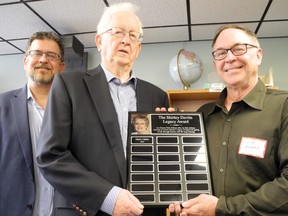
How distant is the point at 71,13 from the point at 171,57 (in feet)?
4.20

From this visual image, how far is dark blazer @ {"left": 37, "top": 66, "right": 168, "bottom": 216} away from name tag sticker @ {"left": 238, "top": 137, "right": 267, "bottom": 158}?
544mm

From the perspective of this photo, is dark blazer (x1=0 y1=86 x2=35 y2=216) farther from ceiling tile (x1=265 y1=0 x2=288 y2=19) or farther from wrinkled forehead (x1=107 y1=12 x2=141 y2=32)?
ceiling tile (x1=265 y1=0 x2=288 y2=19)

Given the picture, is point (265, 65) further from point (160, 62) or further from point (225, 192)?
point (225, 192)

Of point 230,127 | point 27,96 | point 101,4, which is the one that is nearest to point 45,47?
point 27,96

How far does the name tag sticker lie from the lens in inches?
48.7

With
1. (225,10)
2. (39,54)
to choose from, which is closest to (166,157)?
→ (39,54)

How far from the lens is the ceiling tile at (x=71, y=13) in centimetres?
260

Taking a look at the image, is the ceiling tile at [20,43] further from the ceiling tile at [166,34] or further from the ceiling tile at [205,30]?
the ceiling tile at [205,30]

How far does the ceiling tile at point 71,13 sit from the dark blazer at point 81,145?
5.00 ft

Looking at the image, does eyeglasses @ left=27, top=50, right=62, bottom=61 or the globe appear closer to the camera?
eyeglasses @ left=27, top=50, right=62, bottom=61

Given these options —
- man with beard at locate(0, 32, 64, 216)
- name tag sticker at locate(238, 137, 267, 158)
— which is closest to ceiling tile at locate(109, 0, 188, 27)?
man with beard at locate(0, 32, 64, 216)

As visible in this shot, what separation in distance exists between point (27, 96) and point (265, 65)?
2641mm

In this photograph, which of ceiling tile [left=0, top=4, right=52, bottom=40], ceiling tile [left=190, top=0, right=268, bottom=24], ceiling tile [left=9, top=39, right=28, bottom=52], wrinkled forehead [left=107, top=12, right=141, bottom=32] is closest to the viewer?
wrinkled forehead [left=107, top=12, right=141, bottom=32]

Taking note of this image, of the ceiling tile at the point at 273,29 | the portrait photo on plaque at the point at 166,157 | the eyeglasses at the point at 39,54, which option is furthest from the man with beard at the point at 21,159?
the ceiling tile at the point at 273,29
